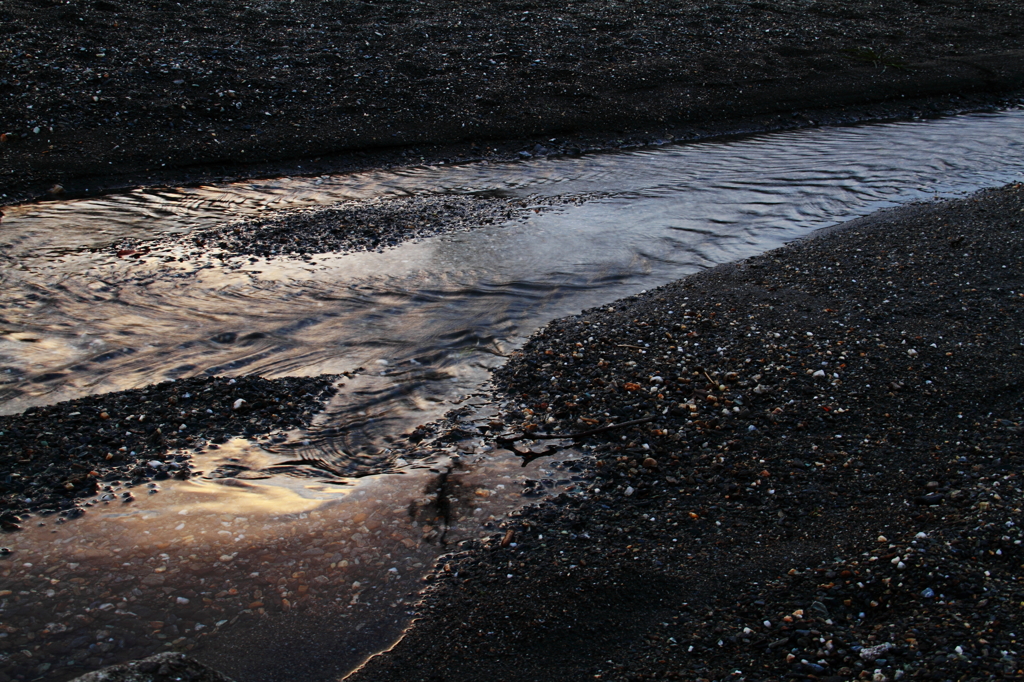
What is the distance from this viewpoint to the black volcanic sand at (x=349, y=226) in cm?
852

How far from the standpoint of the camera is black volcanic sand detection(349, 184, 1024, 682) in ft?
11.3

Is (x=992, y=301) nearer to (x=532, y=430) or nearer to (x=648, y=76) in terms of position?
(x=532, y=430)

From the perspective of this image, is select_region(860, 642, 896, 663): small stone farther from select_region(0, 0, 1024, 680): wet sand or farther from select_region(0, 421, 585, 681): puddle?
select_region(0, 421, 585, 681): puddle

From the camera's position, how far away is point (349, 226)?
9.21 metres

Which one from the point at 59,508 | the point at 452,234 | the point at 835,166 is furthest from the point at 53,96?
the point at 835,166

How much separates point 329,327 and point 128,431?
7.30 ft

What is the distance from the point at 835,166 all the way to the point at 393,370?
9.18 meters

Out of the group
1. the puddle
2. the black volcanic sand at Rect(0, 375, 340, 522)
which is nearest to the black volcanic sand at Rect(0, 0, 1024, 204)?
the black volcanic sand at Rect(0, 375, 340, 522)

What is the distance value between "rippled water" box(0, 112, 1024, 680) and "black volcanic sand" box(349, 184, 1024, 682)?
469 millimetres

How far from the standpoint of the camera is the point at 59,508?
14.8 feet

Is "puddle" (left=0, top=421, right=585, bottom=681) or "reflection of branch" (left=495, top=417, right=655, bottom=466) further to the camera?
"reflection of branch" (left=495, top=417, right=655, bottom=466)

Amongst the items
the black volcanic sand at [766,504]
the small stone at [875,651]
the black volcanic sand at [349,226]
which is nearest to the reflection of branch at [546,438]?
the black volcanic sand at [766,504]

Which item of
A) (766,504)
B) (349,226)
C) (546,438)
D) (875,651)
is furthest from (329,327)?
(875,651)

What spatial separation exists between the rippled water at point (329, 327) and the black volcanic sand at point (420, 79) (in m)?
0.93
